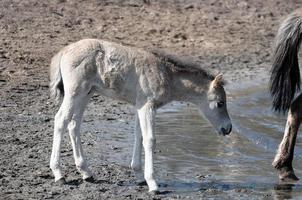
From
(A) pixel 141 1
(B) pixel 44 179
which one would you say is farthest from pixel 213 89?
(A) pixel 141 1

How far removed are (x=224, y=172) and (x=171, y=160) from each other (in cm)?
69

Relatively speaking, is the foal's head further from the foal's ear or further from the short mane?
the short mane

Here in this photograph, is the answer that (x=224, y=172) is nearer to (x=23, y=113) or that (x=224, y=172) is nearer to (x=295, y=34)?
(x=295, y=34)

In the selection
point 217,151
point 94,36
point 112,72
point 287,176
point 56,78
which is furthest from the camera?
point 94,36

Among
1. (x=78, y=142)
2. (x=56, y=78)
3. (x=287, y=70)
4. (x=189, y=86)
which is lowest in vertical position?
(x=78, y=142)

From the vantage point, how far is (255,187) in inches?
343

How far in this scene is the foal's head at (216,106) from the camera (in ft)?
27.8

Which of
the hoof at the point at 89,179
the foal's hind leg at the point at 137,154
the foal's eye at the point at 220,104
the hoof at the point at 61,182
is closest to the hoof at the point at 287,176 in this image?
the foal's eye at the point at 220,104

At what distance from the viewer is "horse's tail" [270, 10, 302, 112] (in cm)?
945

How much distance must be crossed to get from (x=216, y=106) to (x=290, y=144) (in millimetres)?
1210

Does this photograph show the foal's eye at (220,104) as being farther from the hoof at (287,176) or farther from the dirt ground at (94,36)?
the hoof at (287,176)

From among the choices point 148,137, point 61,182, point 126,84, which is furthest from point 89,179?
point 126,84

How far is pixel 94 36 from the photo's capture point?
15.2 metres

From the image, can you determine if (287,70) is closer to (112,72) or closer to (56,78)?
(112,72)
